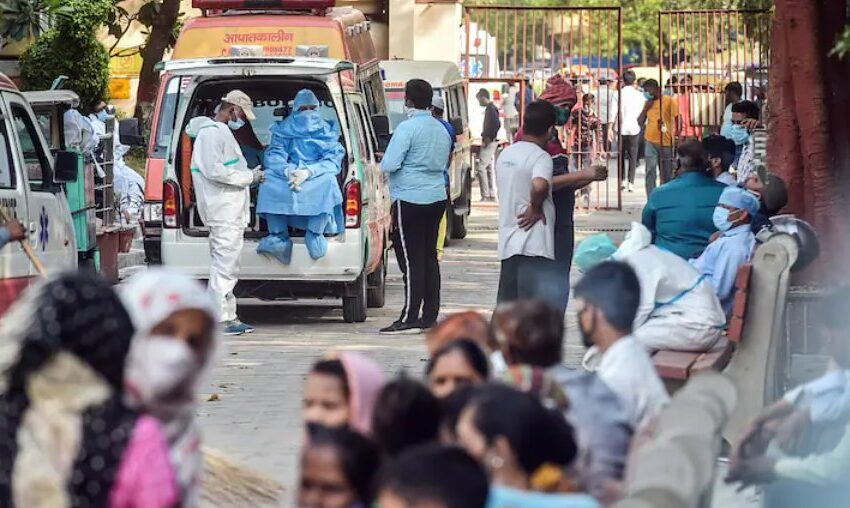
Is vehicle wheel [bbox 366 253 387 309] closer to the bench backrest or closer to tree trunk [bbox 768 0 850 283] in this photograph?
tree trunk [bbox 768 0 850 283]

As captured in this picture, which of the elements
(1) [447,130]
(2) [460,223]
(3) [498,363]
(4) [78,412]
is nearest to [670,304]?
(3) [498,363]

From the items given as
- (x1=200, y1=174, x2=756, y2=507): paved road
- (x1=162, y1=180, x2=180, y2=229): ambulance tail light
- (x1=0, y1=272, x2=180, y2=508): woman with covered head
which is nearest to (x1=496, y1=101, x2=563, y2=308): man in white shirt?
(x1=200, y1=174, x2=756, y2=507): paved road

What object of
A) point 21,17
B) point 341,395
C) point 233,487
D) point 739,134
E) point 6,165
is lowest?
point 233,487

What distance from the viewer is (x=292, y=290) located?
14641 millimetres

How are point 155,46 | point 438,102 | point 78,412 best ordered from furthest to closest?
point 155,46 < point 438,102 < point 78,412

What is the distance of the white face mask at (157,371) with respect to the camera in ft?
14.1

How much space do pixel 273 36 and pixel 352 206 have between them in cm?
403

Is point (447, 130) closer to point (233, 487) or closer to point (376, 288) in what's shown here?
point (376, 288)

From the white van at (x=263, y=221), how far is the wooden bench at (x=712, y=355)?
5.58m

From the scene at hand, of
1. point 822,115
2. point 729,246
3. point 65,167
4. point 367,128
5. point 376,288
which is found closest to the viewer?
point 729,246

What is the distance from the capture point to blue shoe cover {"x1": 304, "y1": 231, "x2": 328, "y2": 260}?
14070 millimetres

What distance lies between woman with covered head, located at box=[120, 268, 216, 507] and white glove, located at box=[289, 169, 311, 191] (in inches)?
372

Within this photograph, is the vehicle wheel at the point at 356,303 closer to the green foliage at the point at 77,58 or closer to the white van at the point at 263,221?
the white van at the point at 263,221

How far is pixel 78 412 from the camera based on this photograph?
4215mm
